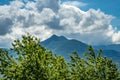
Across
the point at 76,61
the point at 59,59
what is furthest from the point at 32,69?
the point at 76,61

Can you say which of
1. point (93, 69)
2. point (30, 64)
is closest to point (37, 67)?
point (30, 64)

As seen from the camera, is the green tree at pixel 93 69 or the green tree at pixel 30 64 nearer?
the green tree at pixel 30 64

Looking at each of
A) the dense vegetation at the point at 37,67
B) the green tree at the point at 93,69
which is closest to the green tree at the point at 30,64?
the dense vegetation at the point at 37,67

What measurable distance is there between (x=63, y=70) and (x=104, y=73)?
6.34m

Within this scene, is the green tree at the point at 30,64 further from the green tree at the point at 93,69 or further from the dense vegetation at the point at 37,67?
the green tree at the point at 93,69

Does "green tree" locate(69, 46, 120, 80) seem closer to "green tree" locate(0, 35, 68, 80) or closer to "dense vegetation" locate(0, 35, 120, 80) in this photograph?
"dense vegetation" locate(0, 35, 120, 80)

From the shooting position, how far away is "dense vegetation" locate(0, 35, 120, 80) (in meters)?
26.3

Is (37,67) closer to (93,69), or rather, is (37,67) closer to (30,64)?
(30,64)

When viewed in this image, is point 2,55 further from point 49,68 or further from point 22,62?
point 49,68

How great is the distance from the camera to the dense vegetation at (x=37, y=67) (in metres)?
26.3

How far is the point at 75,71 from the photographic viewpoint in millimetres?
33969

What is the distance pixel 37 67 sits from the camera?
26.2m

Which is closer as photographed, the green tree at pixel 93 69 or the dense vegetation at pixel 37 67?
the dense vegetation at pixel 37 67

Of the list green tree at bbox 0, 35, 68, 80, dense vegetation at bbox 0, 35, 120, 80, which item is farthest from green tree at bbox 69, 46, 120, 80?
green tree at bbox 0, 35, 68, 80
